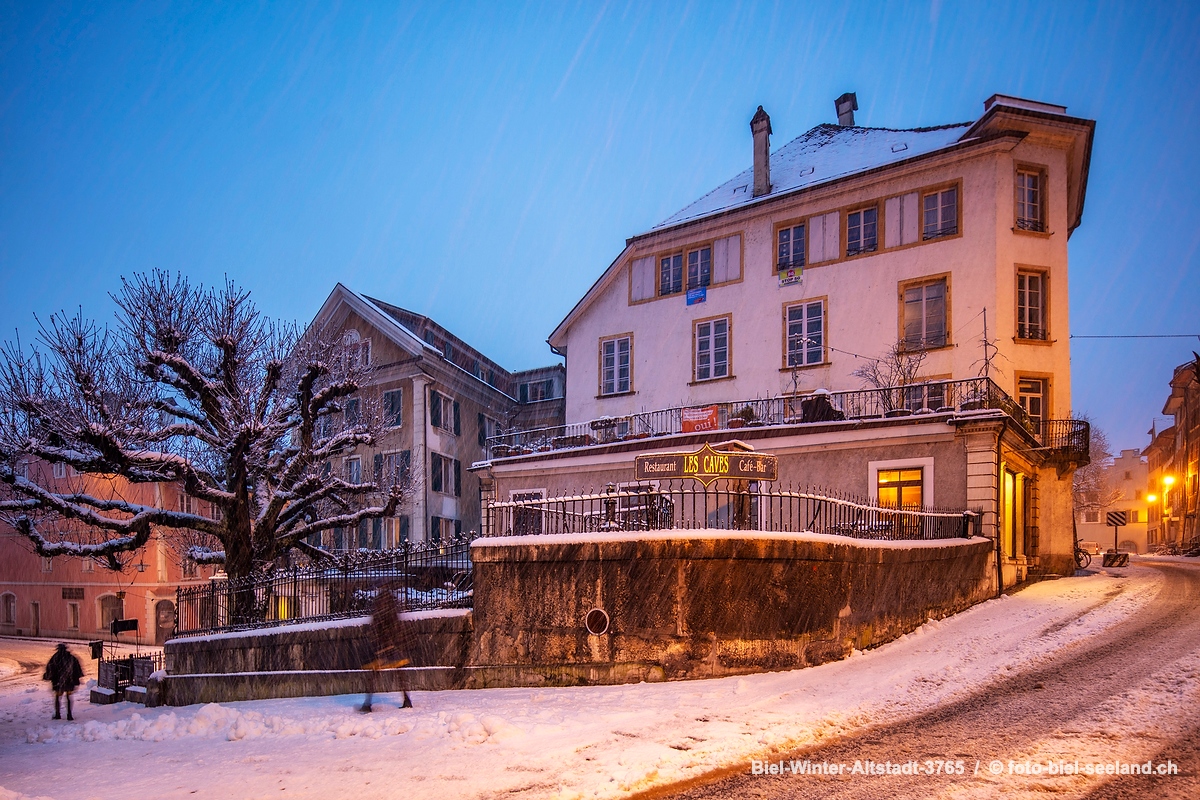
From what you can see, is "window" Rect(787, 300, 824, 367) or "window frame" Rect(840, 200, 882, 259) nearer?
"window frame" Rect(840, 200, 882, 259)

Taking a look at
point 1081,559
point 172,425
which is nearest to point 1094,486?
point 1081,559

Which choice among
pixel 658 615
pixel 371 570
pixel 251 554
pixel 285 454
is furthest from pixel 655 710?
pixel 285 454

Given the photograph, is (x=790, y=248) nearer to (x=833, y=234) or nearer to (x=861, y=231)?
(x=833, y=234)

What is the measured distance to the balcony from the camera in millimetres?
19656

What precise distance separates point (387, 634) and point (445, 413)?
22868mm

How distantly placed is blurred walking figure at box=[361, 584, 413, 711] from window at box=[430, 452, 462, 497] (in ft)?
68.3

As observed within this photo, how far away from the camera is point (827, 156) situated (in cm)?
2805

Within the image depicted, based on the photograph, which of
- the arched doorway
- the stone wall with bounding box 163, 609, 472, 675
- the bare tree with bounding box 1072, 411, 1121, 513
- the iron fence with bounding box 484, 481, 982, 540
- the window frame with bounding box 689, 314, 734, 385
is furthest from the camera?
the bare tree with bounding box 1072, 411, 1121, 513

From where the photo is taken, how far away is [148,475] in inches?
629

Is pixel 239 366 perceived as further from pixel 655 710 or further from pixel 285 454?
pixel 655 710

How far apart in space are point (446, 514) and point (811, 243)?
18507mm

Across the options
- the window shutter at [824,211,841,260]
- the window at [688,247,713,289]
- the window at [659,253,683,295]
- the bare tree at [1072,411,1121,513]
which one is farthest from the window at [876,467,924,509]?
the bare tree at [1072,411,1121,513]

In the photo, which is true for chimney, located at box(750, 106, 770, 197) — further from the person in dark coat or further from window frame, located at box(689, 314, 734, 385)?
the person in dark coat

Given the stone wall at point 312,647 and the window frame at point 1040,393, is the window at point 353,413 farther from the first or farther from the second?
the window frame at point 1040,393
